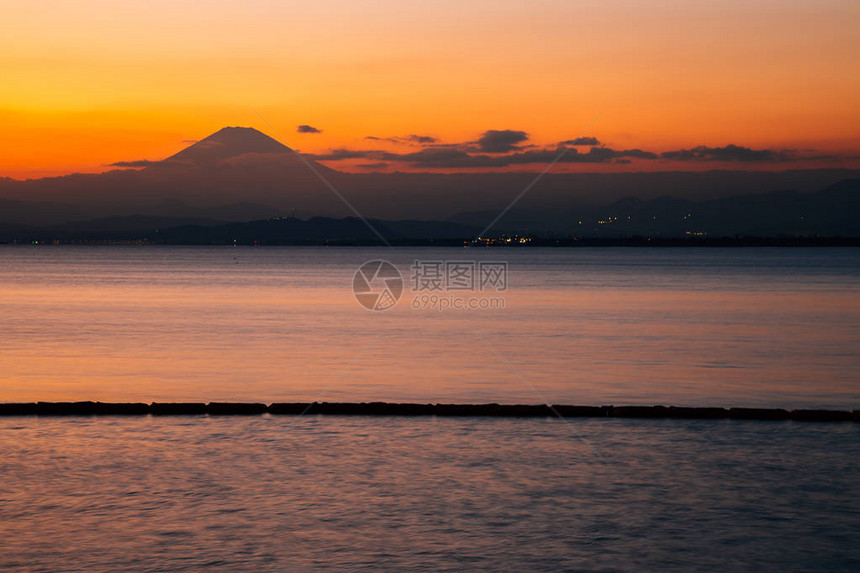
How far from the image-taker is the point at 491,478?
11727mm

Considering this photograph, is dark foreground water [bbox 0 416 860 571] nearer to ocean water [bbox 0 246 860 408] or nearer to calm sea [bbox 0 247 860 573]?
calm sea [bbox 0 247 860 573]

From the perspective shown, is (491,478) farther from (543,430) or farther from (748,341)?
(748,341)

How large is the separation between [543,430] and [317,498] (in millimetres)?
5424

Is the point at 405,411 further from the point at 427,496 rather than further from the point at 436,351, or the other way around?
the point at 436,351

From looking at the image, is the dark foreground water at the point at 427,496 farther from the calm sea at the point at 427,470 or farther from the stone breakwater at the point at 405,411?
the stone breakwater at the point at 405,411

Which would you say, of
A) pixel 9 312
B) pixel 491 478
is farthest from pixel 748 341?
pixel 9 312

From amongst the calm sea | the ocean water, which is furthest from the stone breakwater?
the ocean water

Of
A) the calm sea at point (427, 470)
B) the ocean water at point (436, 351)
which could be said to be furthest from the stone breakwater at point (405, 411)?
the ocean water at point (436, 351)

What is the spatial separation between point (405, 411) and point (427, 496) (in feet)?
18.1

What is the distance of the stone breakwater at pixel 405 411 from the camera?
637 inches

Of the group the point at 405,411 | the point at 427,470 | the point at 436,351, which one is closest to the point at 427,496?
the point at 427,470

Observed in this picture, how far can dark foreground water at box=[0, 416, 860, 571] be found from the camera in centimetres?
883

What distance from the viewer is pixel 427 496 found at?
10836 millimetres

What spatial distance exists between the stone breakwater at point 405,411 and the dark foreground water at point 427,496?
683 millimetres
